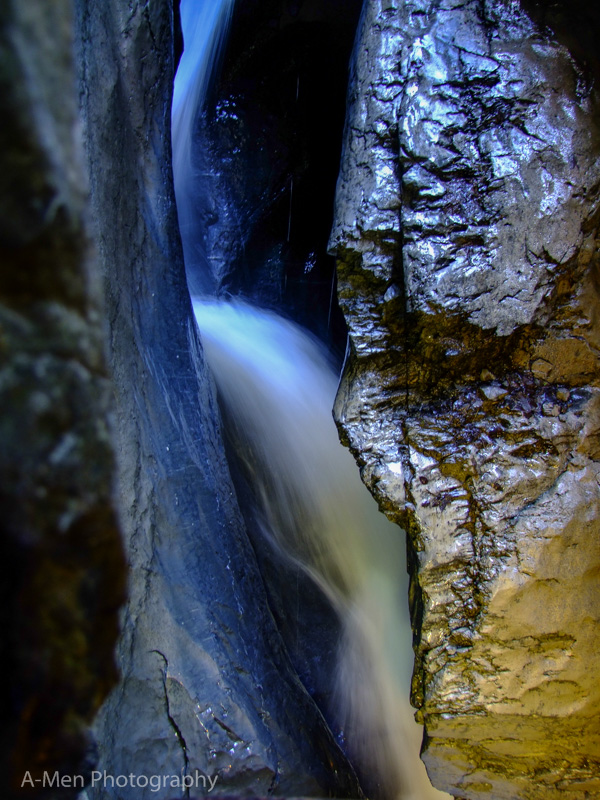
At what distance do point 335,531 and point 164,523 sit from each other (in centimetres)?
123

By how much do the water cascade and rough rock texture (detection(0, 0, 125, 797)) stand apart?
2333mm

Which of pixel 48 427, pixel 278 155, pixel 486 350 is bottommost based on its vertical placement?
pixel 48 427

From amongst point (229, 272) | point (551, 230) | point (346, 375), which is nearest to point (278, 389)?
point (346, 375)

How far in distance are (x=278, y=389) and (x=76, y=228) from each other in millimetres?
2730

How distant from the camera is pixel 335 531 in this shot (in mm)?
3061

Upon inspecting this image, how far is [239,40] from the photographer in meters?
3.69

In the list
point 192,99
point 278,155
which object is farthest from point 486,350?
point 192,99

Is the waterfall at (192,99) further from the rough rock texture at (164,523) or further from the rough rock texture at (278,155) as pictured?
the rough rock texture at (164,523)

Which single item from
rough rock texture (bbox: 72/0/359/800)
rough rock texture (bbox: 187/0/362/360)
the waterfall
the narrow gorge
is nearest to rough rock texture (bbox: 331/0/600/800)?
the narrow gorge

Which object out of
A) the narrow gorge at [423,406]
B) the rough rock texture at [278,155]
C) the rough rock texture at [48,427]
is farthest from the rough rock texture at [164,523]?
the rough rock texture at [278,155]

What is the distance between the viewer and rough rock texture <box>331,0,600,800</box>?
1.97m

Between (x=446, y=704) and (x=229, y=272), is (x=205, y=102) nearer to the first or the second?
(x=229, y=272)

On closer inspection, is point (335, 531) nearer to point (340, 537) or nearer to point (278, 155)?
point (340, 537)

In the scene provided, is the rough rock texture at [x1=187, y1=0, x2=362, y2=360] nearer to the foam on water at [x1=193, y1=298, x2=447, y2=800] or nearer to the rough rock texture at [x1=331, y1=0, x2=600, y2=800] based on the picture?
the foam on water at [x1=193, y1=298, x2=447, y2=800]
